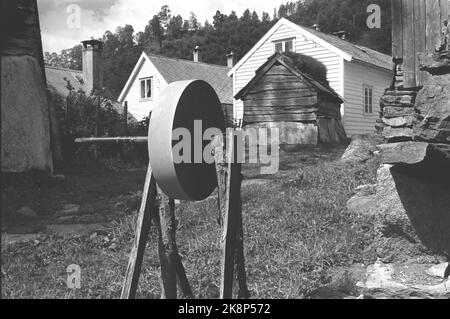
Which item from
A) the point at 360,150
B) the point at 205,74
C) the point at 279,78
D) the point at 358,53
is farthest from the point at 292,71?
the point at 360,150

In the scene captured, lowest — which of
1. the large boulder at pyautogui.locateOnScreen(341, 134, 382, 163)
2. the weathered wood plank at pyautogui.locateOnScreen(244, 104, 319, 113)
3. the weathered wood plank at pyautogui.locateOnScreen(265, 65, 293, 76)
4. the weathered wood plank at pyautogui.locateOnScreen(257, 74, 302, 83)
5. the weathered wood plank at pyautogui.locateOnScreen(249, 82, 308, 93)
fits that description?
the large boulder at pyautogui.locateOnScreen(341, 134, 382, 163)

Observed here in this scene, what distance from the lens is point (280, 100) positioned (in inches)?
672

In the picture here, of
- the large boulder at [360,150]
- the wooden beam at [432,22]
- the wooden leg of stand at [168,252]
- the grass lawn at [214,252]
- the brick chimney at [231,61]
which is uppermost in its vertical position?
the brick chimney at [231,61]

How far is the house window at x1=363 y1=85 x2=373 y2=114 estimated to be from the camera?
19.2 meters

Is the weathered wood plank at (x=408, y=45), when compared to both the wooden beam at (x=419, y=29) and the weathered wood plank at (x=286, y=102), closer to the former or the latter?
the wooden beam at (x=419, y=29)

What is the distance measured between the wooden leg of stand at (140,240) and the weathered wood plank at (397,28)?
4318 mm

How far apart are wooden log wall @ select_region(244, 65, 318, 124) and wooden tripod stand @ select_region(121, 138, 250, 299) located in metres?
13.5

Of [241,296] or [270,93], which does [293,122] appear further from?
[241,296]

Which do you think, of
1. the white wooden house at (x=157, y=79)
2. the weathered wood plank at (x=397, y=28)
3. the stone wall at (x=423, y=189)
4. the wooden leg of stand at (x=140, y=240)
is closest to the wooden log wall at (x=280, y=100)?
the white wooden house at (x=157, y=79)

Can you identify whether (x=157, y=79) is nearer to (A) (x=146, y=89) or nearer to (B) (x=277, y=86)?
(A) (x=146, y=89)

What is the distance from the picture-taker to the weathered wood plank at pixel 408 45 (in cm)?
594

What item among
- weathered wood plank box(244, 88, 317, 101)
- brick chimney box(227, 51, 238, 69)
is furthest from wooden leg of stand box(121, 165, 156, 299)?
weathered wood plank box(244, 88, 317, 101)

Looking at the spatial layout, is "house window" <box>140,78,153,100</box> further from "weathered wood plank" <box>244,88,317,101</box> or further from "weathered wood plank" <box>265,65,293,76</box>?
"weathered wood plank" <box>265,65,293,76</box>
